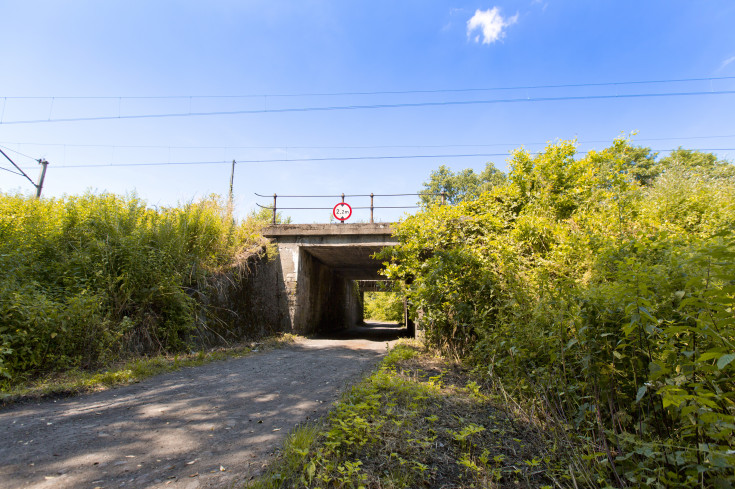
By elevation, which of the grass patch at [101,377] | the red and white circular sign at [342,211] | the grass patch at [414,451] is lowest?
the grass patch at [414,451]

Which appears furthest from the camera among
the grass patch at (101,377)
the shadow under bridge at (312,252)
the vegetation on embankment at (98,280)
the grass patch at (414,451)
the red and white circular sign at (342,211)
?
the red and white circular sign at (342,211)

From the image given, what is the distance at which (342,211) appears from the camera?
13.0 meters

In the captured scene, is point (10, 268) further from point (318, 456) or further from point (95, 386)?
point (318, 456)

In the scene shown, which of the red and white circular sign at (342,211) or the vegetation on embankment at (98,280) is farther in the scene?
the red and white circular sign at (342,211)

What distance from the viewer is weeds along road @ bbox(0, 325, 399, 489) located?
242 cm

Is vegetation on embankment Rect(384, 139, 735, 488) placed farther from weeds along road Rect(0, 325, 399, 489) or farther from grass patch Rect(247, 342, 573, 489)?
weeds along road Rect(0, 325, 399, 489)

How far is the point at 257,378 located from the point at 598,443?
451cm

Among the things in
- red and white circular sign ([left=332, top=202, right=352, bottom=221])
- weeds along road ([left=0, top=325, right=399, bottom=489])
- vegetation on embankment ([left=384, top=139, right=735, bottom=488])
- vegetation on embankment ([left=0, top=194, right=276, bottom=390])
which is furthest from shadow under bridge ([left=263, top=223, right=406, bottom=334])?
weeds along road ([left=0, top=325, right=399, bottom=489])

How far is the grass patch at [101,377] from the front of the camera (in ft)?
13.7

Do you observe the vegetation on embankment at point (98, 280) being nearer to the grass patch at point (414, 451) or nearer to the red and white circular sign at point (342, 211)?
the grass patch at point (414, 451)

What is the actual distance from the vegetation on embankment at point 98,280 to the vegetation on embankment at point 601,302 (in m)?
4.75

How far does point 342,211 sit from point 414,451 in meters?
10.7

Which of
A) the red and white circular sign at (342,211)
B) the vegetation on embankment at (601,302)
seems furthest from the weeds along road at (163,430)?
the red and white circular sign at (342,211)

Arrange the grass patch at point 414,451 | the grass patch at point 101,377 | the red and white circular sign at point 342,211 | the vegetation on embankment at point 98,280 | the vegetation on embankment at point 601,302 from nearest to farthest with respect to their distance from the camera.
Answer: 1. the vegetation on embankment at point 601,302
2. the grass patch at point 414,451
3. the grass patch at point 101,377
4. the vegetation on embankment at point 98,280
5. the red and white circular sign at point 342,211
